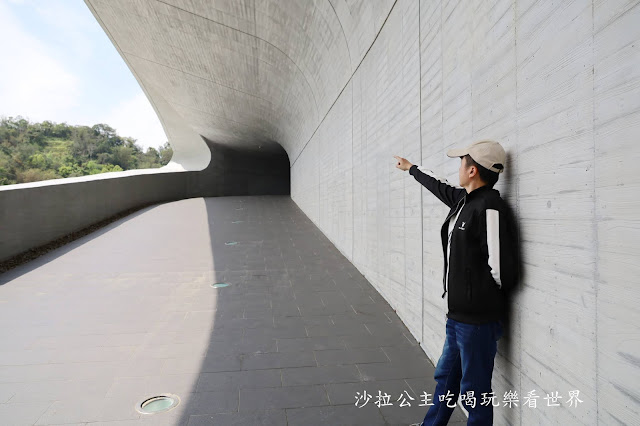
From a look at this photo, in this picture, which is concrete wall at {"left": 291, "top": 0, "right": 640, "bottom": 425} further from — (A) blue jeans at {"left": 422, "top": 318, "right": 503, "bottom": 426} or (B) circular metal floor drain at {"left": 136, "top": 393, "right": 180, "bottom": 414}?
(B) circular metal floor drain at {"left": 136, "top": 393, "right": 180, "bottom": 414}

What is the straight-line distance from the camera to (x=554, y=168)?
1.82 m

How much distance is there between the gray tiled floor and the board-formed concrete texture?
565 mm

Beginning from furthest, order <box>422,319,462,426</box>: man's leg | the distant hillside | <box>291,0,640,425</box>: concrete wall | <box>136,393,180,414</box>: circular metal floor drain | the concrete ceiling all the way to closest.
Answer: the distant hillside
the concrete ceiling
<box>136,393,180,414</box>: circular metal floor drain
<box>422,319,462,426</box>: man's leg
<box>291,0,640,425</box>: concrete wall

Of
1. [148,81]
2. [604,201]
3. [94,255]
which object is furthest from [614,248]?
[148,81]

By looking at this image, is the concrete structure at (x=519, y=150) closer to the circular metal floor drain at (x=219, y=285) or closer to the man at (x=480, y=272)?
the man at (x=480, y=272)

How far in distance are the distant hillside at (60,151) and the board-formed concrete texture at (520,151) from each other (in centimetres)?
4898

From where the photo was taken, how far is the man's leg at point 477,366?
1.98m

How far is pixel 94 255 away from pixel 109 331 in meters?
4.55

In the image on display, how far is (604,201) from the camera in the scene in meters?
1.51

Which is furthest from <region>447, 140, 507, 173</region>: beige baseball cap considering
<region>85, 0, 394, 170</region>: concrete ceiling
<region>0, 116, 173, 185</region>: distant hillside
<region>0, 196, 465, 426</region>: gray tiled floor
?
<region>0, 116, 173, 185</region>: distant hillside

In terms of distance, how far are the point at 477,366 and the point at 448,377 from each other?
258 mm

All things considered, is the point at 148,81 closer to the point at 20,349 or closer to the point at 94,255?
the point at 94,255

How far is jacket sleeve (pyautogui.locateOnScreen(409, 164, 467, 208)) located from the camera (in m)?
2.46

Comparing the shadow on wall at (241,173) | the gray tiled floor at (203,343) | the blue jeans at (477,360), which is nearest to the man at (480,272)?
the blue jeans at (477,360)
